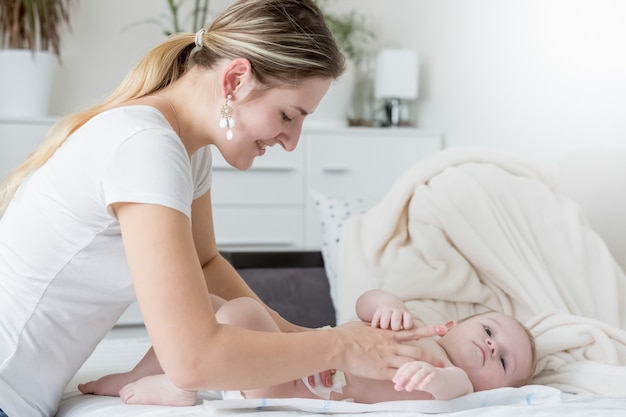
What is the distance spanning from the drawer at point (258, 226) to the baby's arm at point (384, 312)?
1.87 meters

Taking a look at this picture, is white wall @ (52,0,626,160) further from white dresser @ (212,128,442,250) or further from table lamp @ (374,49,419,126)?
white dresser @ (212,128,442,250)

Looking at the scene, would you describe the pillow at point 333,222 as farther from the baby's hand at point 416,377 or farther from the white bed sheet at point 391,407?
the baby's hand at point 416,377

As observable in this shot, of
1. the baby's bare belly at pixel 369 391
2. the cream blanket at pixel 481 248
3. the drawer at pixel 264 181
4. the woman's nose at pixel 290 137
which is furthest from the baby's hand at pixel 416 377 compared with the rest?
the drawer at pixel 264 181

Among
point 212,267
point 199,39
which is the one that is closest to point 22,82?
point 212,267

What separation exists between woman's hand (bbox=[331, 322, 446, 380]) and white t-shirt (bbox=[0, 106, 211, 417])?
1.06 ft

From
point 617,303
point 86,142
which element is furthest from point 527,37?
point 86,142

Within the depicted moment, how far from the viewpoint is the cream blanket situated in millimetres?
2131

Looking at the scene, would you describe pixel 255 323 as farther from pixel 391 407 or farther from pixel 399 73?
pixel 399 73

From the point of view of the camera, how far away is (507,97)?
124 inches

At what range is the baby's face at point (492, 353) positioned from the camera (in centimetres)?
164

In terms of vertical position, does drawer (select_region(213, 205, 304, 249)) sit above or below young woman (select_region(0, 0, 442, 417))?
below

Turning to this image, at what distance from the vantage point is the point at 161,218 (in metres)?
1.19

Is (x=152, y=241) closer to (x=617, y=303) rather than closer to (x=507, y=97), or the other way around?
(x=617, y=303)

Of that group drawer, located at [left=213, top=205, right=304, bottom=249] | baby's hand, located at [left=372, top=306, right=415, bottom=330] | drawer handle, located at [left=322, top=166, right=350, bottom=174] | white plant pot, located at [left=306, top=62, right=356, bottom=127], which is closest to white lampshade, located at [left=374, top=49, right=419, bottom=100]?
white plant pot, located at [left=306, top=62, right=356, bottom=127]
